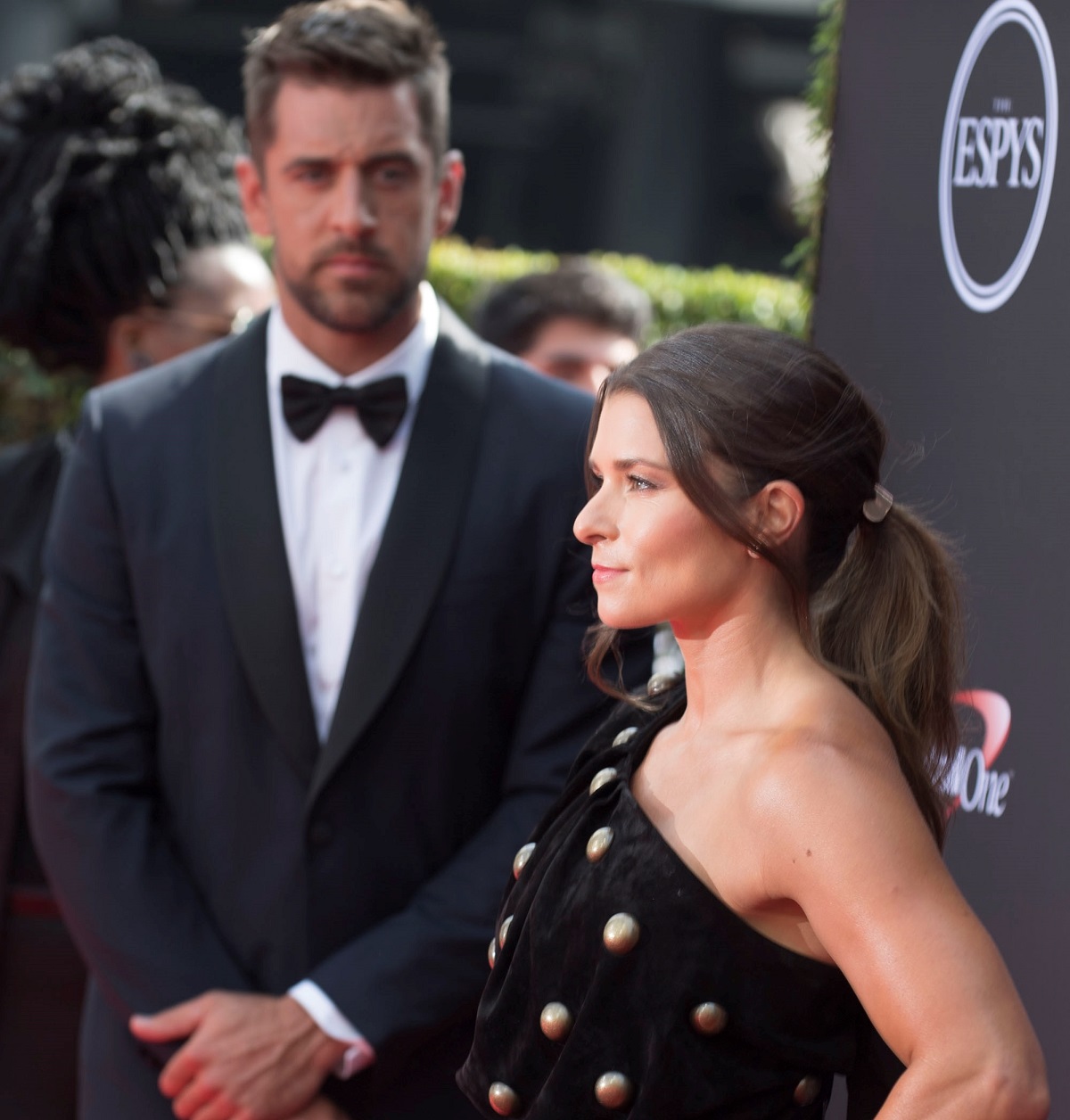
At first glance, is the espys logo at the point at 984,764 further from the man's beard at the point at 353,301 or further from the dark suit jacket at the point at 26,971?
the dark suit jacket at the point at 26,971

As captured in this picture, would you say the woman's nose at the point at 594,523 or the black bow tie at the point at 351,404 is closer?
the woman's nose at the point at 594,523

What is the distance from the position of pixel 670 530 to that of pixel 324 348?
1.37 metres

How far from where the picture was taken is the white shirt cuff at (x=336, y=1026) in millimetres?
2535

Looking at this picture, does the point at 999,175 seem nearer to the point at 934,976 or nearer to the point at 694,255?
the point at 934,976

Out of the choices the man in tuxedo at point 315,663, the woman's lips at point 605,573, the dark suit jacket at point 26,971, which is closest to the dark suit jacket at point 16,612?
the dark suit jacket at point 26,971

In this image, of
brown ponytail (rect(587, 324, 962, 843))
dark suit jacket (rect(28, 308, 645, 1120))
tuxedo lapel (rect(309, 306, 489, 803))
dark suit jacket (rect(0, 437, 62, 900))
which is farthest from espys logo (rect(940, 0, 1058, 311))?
dark suit jacket (rect(0, 437, 62, 900))

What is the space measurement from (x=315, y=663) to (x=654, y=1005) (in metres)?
1.21

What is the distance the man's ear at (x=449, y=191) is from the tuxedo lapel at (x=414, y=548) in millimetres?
357

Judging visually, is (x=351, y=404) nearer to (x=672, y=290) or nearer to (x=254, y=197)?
(x=254, y=197)

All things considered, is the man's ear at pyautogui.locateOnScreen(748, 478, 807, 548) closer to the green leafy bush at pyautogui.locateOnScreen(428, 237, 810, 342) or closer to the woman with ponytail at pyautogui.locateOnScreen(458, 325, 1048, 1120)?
the woman with ponytail at pyautogui.locateOnScreen(458, 325, 1048, 1120)

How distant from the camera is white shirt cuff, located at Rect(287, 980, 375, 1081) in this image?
2535mm

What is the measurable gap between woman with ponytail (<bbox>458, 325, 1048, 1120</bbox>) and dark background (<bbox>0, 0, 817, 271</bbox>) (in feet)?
43.8

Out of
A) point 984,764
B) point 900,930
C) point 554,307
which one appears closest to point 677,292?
point 554,307

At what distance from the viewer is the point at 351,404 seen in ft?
9.15
